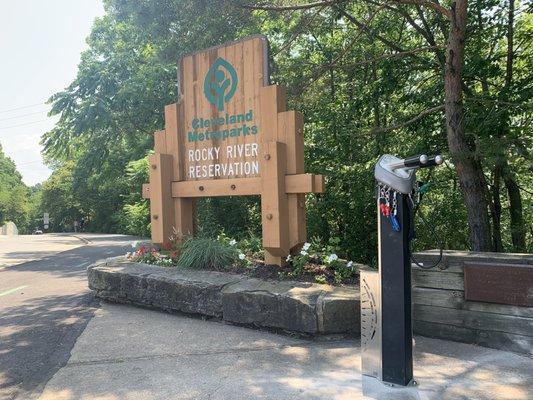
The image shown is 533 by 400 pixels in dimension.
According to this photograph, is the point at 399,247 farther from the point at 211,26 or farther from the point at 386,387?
the point at 211,26

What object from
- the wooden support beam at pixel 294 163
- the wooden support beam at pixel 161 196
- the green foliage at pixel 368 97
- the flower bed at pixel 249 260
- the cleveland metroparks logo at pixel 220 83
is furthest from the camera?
the green foliage at pixel 368 97

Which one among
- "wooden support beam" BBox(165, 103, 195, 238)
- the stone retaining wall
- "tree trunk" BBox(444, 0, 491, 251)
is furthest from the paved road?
"tree trunk" BBox(444, 0, 491, 251)

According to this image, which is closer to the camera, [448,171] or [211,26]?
[211,26]

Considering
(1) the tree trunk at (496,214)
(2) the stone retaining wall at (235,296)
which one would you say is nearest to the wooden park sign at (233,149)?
(2) the stone retaining wall at (235,296)

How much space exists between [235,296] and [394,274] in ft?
6.74

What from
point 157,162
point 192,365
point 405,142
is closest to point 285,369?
point 192,365

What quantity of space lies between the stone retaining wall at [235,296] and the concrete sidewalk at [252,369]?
181mm

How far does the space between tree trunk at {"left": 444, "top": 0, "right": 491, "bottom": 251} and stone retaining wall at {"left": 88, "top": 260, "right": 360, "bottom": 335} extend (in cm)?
280

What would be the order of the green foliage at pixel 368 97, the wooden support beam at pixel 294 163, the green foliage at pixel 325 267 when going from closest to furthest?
the green foliage at pixel 325 267
the wooden support beam at pixel 294 163
the green foliage at pixel 368 97

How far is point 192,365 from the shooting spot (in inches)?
149

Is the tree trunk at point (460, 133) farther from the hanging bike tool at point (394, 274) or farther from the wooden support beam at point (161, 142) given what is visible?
the wooden support beam at point (161, 142)

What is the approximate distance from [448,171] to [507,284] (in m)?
6.02

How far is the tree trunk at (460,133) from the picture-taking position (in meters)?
6.17

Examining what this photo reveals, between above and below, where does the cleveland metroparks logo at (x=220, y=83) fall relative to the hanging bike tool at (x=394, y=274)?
above
